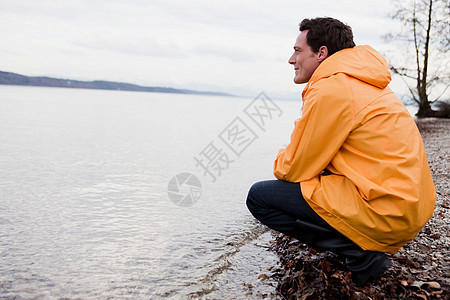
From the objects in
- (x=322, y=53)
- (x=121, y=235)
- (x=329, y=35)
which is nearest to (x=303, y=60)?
(x=322, y=53)

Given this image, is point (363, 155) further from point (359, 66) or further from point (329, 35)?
point (329, 35)

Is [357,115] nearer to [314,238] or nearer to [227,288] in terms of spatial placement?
[314,238]

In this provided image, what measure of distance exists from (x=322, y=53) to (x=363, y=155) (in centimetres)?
105

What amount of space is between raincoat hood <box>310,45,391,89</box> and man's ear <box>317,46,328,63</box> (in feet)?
0.70

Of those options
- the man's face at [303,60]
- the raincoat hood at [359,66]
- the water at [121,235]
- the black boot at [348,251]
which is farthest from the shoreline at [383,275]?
the man's face at [303,60]

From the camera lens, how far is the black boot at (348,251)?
125 inches

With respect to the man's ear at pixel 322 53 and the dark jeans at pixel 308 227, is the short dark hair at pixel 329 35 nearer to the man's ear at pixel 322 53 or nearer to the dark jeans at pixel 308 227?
the man's ear at pixel 322 53

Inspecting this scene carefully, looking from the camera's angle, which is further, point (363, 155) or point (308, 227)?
point (308, 227)

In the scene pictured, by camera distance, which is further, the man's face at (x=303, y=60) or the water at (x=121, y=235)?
the water at (x=121, y=235)

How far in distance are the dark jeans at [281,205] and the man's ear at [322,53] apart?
114 cm

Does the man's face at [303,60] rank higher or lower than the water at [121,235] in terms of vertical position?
higher

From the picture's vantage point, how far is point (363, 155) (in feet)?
9.55

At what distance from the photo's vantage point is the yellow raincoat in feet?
9.16

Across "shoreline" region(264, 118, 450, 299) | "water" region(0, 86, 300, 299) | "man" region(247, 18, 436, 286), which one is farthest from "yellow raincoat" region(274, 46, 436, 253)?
"water" region(0, 86, 300, 299)
